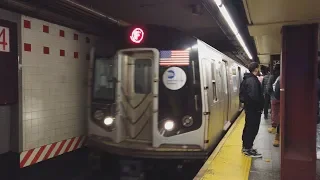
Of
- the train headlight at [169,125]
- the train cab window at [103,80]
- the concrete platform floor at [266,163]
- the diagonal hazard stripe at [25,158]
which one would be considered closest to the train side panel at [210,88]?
the train headlight at [169,125]

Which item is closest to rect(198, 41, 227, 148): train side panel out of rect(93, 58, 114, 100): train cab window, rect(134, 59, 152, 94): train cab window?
rect(134, 59, 152, 94): train cab window

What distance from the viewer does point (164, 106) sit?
177 inches

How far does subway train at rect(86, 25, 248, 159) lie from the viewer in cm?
435

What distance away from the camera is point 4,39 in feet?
13.2

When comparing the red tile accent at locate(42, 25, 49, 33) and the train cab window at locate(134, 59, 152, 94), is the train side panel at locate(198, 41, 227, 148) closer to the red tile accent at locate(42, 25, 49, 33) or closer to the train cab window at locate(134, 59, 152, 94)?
the train cab window at locate(134, 59, 152, 94)

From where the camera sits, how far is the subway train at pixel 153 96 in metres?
4.35

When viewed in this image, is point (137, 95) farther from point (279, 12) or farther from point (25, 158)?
point (279, 12)

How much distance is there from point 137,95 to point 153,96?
1.53 feet

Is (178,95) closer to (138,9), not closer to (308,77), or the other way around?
(308,77)

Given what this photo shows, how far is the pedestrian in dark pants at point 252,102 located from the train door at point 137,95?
154cm

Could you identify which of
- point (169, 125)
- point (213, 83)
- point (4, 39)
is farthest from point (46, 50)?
point (213, 83)

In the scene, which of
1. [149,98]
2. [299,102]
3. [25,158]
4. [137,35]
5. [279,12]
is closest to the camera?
[279,12]

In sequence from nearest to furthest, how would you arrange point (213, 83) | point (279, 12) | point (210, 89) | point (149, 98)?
point (279, 12) < point (210, 89) < point (149, 98) < point (213, 83)

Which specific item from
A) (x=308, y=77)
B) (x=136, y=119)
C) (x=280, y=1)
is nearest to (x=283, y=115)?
(x=308, y=77)
